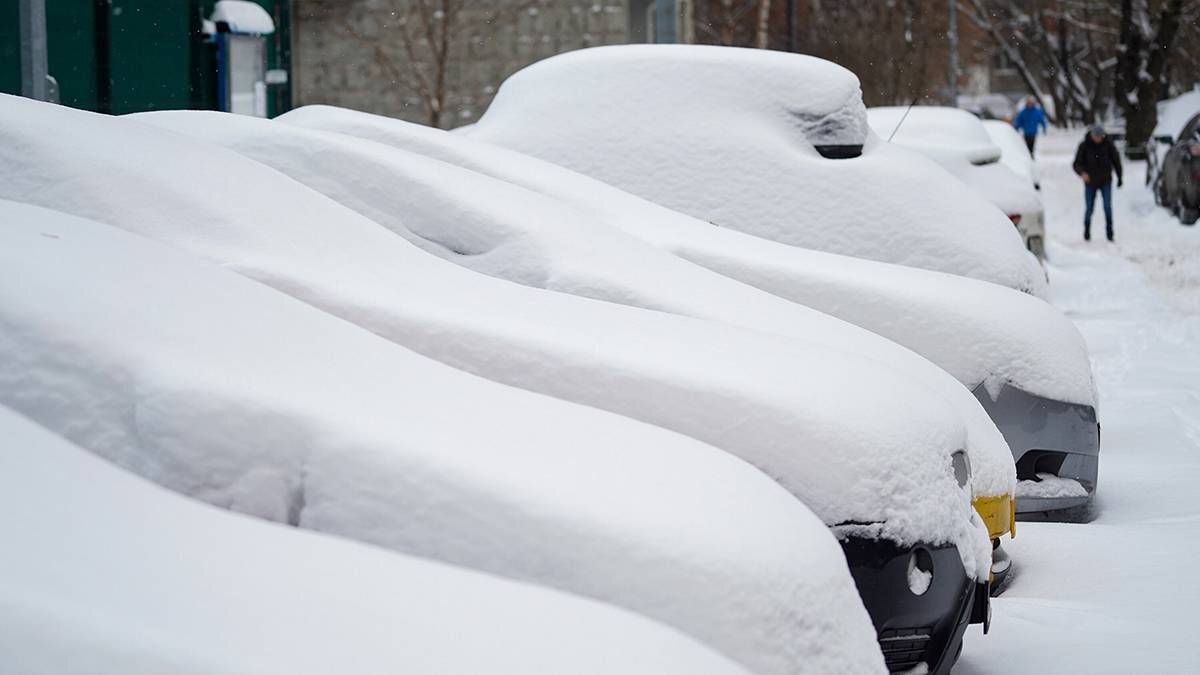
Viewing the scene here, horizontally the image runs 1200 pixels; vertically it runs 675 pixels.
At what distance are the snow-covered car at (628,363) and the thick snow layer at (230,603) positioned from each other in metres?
1.07

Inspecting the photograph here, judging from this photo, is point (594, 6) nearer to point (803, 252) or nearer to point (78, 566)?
point (803, 252)

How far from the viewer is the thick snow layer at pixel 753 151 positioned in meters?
7.23

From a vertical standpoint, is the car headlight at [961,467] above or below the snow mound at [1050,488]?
above

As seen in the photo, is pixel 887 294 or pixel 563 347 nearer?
pixel 563 347

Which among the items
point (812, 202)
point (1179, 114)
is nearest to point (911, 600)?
point (812, 202)

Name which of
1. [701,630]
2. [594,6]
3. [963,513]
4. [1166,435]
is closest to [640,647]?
[701,630]

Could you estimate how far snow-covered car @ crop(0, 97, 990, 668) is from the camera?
3424mm

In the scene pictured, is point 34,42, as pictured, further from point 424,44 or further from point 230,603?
point 424,44

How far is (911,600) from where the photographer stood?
3.52m

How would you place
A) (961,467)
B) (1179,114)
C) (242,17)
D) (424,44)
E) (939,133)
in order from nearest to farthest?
(961,467) < (939,133) < (242,17) < (424,44) < (1179,114)

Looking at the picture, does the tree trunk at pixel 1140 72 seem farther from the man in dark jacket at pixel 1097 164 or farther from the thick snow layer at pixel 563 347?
the thick snow layer at pixel 563 347

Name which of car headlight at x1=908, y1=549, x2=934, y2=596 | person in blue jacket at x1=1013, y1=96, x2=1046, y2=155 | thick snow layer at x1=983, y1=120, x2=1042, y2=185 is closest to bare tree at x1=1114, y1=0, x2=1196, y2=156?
person in blue jacket at x1=1013, y1=96, x2=1046, y2=155

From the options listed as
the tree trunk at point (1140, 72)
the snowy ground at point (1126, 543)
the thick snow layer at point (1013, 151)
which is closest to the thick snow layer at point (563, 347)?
the snowy ground at point (1126, 543)

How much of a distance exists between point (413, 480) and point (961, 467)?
1.67 m
